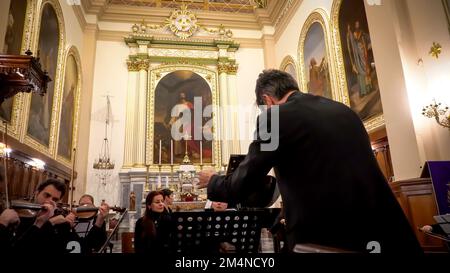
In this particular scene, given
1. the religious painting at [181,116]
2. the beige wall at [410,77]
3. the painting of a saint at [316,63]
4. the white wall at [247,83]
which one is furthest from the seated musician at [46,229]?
the white wall at [247,83]

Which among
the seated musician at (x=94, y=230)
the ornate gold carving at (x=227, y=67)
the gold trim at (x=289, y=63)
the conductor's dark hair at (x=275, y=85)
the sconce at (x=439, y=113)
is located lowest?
Answer: the seated musician at (x=94, y=230)

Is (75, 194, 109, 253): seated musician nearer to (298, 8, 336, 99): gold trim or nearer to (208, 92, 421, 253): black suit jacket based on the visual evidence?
(208, 92, 421, 253): black suit jacket

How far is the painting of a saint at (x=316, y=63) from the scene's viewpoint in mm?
10453

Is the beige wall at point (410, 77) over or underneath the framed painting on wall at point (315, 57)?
underneath

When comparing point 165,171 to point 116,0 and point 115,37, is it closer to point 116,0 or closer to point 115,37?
Answer: point 115,37

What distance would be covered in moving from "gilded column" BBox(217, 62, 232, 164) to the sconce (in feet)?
24.9

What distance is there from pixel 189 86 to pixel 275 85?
11.8 m

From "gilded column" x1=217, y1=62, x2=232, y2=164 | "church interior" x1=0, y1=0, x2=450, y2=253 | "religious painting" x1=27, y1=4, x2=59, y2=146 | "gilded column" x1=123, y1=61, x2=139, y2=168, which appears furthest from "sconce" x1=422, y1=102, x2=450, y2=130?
"gilded column" x1=123, y1=61, x2=139, y2=168

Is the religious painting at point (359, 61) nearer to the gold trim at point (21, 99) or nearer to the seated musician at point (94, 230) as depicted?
the seated musician at point (94, 230)

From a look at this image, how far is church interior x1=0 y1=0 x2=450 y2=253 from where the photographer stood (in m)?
6.45

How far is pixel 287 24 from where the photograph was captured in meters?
13.2

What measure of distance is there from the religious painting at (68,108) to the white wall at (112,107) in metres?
1.05

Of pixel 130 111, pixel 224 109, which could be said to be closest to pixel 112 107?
pixel 130 111

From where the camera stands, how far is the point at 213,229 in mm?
2537
